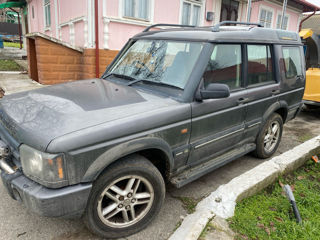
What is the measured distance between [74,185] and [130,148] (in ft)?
1.74

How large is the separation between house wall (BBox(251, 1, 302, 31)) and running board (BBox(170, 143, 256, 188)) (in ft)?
38.8

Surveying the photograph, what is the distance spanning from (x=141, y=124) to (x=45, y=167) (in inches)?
32.9

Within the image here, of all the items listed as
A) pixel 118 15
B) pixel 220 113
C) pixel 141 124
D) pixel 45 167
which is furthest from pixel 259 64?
pixel 118 15

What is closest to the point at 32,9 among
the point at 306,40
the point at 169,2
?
the point at 169,2

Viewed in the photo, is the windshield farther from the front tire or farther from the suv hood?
the front tire

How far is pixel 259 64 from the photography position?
12.1 ft

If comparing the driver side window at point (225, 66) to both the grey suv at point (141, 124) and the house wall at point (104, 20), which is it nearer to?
the grey suv at point (141, 124)

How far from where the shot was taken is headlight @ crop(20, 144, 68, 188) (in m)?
1.90

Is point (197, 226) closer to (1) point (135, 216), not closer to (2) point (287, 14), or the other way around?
(1) point (135, 216)

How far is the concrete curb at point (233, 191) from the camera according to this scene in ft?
7.36

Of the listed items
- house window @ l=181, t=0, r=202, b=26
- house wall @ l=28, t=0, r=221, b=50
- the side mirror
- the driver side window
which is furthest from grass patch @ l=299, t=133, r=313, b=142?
house window @ l=181, t=0, r=202, b=26

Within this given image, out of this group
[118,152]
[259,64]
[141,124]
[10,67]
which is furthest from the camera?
[10,67]

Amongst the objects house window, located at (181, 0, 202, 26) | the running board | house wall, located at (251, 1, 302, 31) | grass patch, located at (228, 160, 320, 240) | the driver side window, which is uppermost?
house wall, located at (251, 1, 302, 31)

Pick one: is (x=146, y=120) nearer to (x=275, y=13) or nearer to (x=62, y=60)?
(x=62, y=60)
